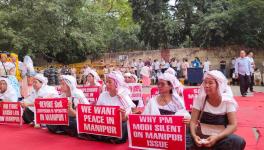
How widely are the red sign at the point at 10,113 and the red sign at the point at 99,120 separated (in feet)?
6.79

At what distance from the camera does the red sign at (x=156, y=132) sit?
5133mm

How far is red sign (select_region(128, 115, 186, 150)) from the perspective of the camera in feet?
16.8

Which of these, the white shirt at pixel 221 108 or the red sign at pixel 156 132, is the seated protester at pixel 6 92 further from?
the white shirt at pixel 221 108

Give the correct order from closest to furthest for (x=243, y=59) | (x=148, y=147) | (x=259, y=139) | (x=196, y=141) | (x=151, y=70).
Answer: (x=196, y=141) < (x=148, y=147) < (x=259, y=139) < (x=243, y=59) < (x=151, y=70)

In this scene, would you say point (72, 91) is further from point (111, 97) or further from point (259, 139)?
point (259, 139)

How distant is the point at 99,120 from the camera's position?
641 cm

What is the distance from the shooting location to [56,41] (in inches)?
1029

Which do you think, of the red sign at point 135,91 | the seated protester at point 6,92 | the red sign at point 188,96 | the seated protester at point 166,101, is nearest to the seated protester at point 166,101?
the seated protester at point 166,101

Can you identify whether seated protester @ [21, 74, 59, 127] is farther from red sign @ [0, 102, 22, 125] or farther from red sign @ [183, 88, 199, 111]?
red sign @ [183, 88, 199, 111]

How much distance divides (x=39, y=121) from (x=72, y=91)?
1032 mm

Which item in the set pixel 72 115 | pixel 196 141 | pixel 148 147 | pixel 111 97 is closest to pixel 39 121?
pixel 72 115

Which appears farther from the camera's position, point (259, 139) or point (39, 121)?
point (39, 121)

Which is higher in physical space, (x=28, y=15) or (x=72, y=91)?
(x=28, y=15)

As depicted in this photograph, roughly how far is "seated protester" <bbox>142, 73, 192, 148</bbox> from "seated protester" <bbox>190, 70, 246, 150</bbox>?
2.47 feet
